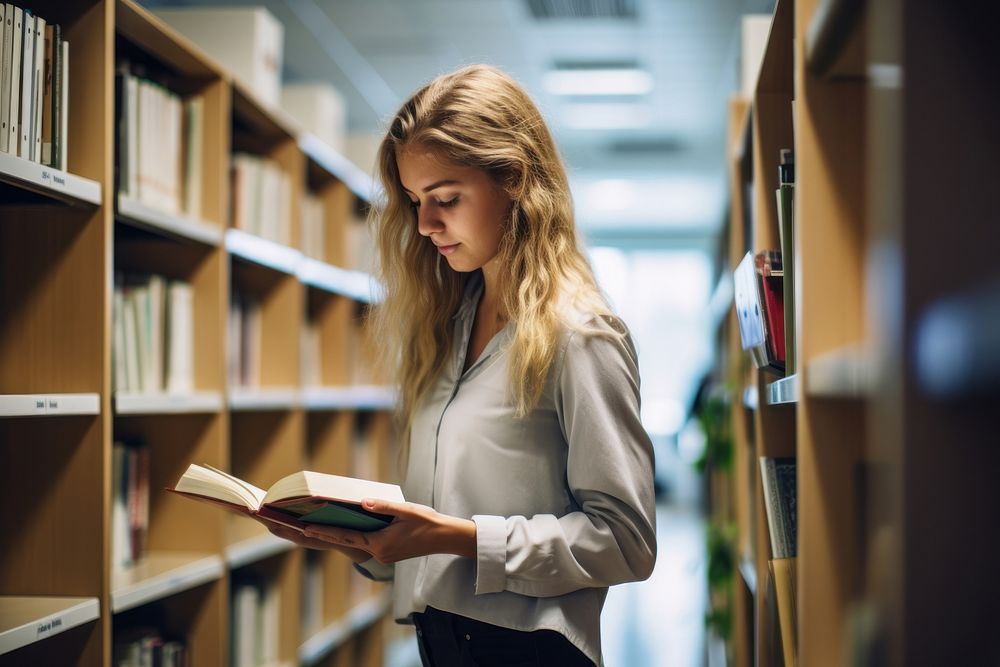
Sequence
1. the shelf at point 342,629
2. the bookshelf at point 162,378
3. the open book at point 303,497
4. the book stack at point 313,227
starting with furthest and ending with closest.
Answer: the book stack at point 313,227
the shelf at point 342,629
the bookshelf at point 162,378
the open book at point 303,497

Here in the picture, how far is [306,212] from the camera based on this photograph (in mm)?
3225

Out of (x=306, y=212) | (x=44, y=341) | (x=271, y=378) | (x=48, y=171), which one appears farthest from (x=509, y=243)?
(x=306, y=212)

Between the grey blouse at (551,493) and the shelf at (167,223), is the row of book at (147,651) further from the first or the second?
the grey blouse at (551,493)

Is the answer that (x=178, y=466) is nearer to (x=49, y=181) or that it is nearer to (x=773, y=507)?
(x=49, y=181)

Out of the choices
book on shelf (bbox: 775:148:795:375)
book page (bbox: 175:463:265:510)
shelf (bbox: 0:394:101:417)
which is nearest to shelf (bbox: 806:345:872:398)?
book on shelf (bbox: 775:148:795:375)

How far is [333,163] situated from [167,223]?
1364 mm

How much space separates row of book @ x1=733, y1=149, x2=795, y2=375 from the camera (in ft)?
4.15

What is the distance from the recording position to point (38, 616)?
1.55m

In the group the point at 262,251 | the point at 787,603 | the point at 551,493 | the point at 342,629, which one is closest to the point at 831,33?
the point at 551,493

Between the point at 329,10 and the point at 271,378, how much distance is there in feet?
8.05

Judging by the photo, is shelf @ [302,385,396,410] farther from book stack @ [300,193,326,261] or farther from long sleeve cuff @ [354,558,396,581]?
long sleeve cuff @ [354,558,396,581]

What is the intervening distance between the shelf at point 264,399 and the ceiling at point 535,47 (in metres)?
1.53

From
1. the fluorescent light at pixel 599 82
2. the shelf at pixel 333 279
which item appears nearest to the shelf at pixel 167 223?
the shelf at pixel 333 279

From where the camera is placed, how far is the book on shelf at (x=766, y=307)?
4.43 feet
